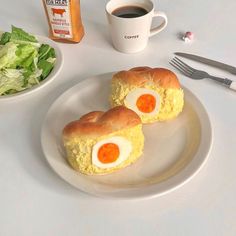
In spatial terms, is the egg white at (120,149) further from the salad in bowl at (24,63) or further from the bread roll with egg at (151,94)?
the salad in bowl at (24,63)

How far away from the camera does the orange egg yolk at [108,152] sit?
746mm

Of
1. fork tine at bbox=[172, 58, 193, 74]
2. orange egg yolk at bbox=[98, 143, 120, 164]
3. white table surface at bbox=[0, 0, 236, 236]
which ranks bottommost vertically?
white table surface at bbox=[0, 0, 236, 236]

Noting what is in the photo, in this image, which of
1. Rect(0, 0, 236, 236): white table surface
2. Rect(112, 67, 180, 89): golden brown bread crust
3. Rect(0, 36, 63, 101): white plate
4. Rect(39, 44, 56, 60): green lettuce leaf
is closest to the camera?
Rect(0, 0, 236, 236): white table surface

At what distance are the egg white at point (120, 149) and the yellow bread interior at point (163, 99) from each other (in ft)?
0.42

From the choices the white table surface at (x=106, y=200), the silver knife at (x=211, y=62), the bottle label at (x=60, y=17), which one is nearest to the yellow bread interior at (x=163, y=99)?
the white table surface at (x=106, y=200)

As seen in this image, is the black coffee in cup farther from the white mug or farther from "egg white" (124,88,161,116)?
"egg white" (124,88,161,116)

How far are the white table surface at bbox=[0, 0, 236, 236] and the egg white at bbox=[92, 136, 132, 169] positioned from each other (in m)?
0.07

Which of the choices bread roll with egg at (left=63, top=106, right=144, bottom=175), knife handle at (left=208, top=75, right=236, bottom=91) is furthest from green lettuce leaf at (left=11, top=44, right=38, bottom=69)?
knife handle at (left=208, top=75, right=236, bottom=91)

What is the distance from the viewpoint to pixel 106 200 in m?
0.74

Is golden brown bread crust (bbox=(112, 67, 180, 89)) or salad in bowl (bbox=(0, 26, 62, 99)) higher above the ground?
golden brown bread crust (bbox=(112, 67, 180, 89))

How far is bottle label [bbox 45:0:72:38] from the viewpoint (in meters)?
1.04

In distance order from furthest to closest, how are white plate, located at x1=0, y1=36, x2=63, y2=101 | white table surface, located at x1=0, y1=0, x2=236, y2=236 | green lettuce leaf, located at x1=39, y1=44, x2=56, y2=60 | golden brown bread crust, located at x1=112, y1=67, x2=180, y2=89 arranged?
green lettuce leaf, located at x1=39, y1=44, x2=56, y2=60 < white plate, located at x1=0, y1=36, x2=63, y2=101 < golden brown bread crust, located at x1=112, y1=67, x2=180, y2=89 < white table surface, located at x1=0, y1=0, x2=236, y2=236

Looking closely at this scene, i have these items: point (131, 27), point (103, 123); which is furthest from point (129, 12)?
point (103, 123)

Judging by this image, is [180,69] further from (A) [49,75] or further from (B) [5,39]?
(B) [5,39]
